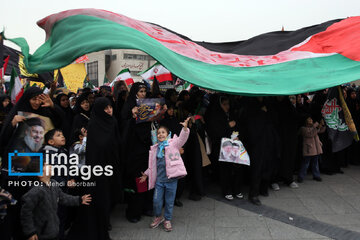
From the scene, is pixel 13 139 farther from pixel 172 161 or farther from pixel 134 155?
pixel 172 161

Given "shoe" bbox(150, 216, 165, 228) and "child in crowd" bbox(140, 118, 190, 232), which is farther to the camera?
"shoe" bbox(150, 216, 165, 228)

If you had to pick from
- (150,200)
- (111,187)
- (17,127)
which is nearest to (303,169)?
(150,200)

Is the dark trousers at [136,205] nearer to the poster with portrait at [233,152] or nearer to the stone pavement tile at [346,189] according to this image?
the poster with portrait at [233,152]

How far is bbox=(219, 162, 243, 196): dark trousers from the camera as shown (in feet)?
15.8

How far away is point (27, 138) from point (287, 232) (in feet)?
10.6

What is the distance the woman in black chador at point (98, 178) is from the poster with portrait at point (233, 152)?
190 cm

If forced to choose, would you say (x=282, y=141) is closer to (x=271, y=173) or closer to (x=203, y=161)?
(x=271, y=173)

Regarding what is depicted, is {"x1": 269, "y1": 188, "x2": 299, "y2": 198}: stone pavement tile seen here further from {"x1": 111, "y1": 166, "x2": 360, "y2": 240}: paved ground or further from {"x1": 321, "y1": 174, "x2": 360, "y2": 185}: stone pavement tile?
{"x1": 321, "y1": 174, "x2": 360, "y2": 185}: stone pavement tile

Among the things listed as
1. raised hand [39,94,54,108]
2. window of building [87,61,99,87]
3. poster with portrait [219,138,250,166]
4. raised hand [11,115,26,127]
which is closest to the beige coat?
poster with portrait [219,138,250,166]

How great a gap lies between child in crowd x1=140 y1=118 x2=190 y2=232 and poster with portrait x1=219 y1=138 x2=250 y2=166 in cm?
109

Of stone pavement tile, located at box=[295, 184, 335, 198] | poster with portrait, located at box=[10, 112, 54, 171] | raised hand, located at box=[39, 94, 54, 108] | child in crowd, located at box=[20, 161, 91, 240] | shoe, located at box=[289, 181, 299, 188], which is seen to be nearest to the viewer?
child in crowd, located at box=[20, 161, 91, 240]

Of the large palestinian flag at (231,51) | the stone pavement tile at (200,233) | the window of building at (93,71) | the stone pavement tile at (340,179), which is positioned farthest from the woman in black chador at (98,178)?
the window of building at (93,71)

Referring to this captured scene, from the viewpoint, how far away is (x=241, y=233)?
368 centimetres

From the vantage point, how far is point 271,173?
16.1ft
